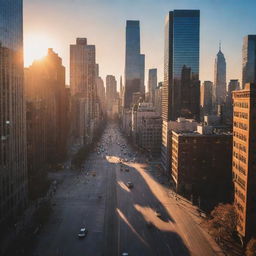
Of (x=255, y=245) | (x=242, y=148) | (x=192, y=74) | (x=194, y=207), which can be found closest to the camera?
(x=255, y=245)

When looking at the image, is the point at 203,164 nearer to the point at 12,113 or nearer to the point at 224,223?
the point at 224,223

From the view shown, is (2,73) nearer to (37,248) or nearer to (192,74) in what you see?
(37,248)

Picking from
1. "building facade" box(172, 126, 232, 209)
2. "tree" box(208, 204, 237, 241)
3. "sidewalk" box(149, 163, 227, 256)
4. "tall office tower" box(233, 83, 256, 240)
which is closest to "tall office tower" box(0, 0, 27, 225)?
"sidewalk" box(149, 163, 227, 256)

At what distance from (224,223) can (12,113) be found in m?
42.6

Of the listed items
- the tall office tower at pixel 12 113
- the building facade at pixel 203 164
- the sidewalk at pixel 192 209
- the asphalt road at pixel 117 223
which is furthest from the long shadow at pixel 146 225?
the tall office tower at pixel 12 113

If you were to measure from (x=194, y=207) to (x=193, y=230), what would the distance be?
13043 mm

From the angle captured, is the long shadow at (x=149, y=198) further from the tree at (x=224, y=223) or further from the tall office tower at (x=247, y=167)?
the tall office tower at (x=247, y=167)

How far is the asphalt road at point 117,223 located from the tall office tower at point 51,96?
25992 millimetres

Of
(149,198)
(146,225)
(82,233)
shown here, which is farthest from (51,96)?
(82,233)

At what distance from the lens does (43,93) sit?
11312 centimetres

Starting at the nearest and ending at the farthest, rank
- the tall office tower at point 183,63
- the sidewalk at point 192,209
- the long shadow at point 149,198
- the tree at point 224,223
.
Answer: the sidewalk at point 192,209, the tree at point 224,223, the long shadow at point 149,198, the tall office tower at point 183,63

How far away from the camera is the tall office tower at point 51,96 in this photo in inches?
4325

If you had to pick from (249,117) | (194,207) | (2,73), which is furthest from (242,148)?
(2,73)

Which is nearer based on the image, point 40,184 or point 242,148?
point 242,148
